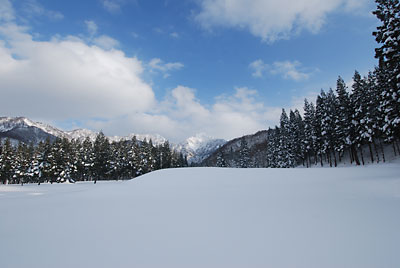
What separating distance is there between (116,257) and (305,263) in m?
4.21

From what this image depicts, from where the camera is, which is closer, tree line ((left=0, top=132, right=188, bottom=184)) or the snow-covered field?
the snow-covered field

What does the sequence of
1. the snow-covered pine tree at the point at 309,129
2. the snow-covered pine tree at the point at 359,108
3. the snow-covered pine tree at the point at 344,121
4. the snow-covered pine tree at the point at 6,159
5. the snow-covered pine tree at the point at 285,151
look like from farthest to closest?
1. the snow-covered pine tree at the point at 6,159
2. the snow-covered pine tree at the point at 285,151
3. the snow-covered pine tree at the point at 309,129
4. the snow-covered pine tree at the point at 344,121
5. the snow-covered pine tree at the point at 359,108

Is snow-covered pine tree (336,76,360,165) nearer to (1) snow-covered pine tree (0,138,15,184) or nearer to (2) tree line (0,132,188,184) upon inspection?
(2) tree line (0,132,188,184)

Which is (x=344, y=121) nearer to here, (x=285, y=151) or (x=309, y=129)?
(x=309, y=129)

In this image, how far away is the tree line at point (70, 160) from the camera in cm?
4503

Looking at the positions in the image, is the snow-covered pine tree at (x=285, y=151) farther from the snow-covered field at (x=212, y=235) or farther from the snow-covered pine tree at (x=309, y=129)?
the snow-covered field at (x=212, y=235)

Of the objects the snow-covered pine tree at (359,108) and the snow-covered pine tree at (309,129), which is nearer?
the snow-covered pine tree at (359,108)

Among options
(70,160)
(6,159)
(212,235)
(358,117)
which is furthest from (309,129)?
(6,159)

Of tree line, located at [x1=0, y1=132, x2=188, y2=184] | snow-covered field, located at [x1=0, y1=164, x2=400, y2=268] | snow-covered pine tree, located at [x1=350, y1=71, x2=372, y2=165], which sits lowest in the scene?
snow-covered field, located at [x1=0, y1=164, x2=400, y2=268]

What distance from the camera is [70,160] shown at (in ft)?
152

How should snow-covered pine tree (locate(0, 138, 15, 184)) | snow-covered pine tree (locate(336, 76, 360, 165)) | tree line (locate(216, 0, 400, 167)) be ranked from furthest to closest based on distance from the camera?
snow-covered pine tree (locate(0, 138, 15, 184)) < snow-covered pine tree (locate(336, 76, 360, 165)) < tree line (locate(216, 0, 400, 167))

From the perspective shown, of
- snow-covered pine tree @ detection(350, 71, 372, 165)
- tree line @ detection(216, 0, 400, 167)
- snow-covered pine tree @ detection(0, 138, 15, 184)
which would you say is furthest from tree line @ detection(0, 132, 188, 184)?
snow-covered pine tree @ detection(350, 71, 372, 165)

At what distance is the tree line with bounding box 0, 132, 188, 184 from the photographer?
45.0 m

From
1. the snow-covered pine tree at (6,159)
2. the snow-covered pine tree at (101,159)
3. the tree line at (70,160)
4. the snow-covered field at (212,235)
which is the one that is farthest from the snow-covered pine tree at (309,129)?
the snow-covered pine tree at (6,159)
